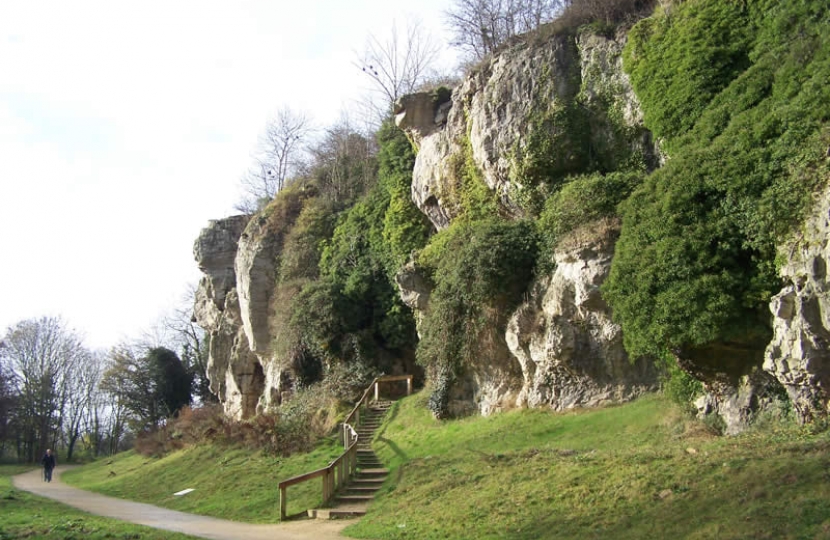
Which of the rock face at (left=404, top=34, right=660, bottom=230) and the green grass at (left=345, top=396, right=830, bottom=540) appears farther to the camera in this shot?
the rock face at (left=404, top=34, right=660, bottom=230)

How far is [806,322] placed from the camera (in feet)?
38.9

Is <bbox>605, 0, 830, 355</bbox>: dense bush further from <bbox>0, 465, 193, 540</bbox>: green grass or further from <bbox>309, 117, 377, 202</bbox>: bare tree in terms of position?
<bbox>309, 117, 377, 202</bbox>: bare tree

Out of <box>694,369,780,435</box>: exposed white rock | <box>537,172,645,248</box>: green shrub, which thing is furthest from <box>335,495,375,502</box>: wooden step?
<box>537,172,645,248</box>: green shrub

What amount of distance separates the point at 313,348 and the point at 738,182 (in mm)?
19606

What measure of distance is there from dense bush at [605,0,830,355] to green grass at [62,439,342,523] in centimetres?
952

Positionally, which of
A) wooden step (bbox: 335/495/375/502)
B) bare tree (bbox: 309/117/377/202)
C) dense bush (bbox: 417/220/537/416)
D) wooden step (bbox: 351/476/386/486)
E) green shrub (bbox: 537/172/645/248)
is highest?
bare tree (bbox: 309/117/377/202)

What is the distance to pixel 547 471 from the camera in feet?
42.4

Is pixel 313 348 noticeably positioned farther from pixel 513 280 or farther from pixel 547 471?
pixel 547 471

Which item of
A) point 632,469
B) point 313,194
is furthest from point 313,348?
point 632,469

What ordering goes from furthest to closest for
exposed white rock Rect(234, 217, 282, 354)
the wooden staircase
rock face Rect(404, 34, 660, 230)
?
exposed white rock Rect(234, 217, 282, 354) < rock face Rect(404, 34, 660, 230) < the wooden staircase

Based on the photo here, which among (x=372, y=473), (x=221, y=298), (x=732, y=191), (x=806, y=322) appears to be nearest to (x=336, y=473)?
(x=372, y=473)

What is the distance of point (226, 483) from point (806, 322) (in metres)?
17.1

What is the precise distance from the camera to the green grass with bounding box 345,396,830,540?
9000 mm

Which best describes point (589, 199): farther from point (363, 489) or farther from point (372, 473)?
point (363, 489)
